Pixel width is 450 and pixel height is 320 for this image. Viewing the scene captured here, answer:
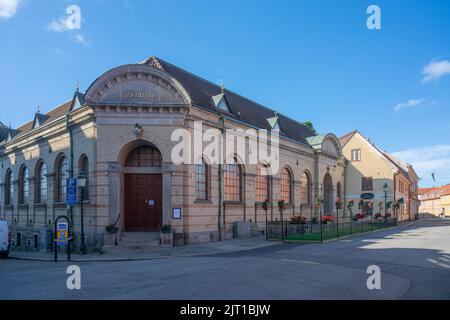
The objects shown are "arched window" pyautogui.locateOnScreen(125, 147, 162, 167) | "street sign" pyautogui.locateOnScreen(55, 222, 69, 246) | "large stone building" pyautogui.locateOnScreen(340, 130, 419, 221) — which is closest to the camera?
"street sign" pyautogui.locateOnScreen(55, 222, 69, 246)

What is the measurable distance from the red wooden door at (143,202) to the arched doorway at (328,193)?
2186 cm

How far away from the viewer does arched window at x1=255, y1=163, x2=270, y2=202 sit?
26.4 meters

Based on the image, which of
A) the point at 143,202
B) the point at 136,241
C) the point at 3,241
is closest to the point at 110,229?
the point at 136,241

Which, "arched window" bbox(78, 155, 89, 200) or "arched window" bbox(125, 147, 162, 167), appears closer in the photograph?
"arched window" bbox(125, 147, 162, 167)

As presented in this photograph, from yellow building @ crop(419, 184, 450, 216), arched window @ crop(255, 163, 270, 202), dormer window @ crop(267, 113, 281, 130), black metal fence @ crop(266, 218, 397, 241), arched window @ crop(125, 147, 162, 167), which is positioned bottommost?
yellow building @ crop(419, 184, 450, 216)

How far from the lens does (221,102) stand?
24500 mm

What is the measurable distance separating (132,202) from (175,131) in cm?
465

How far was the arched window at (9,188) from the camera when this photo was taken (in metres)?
31.4

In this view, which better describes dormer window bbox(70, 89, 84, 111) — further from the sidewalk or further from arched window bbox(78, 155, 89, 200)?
the sidewalk

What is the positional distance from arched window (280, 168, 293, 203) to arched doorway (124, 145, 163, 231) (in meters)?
12.6

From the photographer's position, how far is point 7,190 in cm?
3216

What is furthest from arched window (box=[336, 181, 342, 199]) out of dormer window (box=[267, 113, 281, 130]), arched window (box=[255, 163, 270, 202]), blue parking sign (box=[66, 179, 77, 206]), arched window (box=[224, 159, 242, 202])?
blue parking sign (box=[66, 179, 77, 206])

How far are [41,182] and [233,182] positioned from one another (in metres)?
14.4
